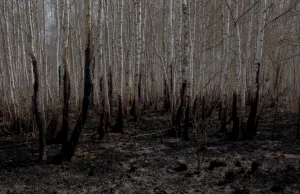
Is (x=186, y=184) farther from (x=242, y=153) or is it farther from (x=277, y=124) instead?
(x=277, y=124)

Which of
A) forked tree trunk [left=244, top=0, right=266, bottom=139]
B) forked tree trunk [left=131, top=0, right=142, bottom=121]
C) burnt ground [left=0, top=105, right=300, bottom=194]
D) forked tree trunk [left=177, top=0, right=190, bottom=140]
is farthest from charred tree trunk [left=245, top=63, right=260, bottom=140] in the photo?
forked tree trunk [left=131, top=0, right=142, bottom=121]

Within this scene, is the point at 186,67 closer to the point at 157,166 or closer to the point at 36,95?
the point at 157,166

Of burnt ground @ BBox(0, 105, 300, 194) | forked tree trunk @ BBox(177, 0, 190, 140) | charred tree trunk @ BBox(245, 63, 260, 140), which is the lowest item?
burnt ground @ BBox(0, 105, 300, 194)

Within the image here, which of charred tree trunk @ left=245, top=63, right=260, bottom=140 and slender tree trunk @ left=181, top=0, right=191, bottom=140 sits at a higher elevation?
slender tree trunk @ left=181, top=0, right=191, bottom=140

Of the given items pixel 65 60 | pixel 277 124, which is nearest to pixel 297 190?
pixel 65 60

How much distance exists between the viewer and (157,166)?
6.08 m

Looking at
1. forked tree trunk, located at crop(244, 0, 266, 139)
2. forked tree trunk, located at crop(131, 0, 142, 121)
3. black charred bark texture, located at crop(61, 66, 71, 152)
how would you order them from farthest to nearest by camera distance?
forked tree trunk, located at crop(131, 0, 142, 121)
forked tree trunk, located at crop(244, 0, 266, 139)
black charred bark texture, located at crop(61, 66, 71, 152)

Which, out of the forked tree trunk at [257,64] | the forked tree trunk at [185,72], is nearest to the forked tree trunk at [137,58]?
the forked tree trunk at [185,72]

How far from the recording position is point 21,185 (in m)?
5.03

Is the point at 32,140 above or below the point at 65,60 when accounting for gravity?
below

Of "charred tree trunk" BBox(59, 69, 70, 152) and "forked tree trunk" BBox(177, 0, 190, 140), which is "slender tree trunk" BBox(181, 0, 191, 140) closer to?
"forked tree trunk" BBox(177, 0, 190, 140)

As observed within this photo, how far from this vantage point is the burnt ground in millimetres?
4941

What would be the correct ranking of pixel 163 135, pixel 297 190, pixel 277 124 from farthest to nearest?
pixel 277 124, pixel 163 135, pixel 297 190

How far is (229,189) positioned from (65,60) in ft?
13.1
